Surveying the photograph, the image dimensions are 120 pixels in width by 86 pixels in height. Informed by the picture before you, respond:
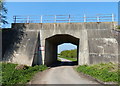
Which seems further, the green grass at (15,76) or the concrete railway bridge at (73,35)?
the concrete railway bridge at (73,35)

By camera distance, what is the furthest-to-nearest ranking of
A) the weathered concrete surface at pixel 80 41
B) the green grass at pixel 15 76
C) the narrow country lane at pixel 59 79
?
the weathered concrete surface at pixel 80 41 → the narrow country lane at pixel 59 79 → the green grass at pixel 15 76

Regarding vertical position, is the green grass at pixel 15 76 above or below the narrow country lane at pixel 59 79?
above

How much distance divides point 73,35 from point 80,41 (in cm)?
119

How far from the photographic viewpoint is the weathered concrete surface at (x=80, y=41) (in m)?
15.0

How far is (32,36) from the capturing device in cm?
1689

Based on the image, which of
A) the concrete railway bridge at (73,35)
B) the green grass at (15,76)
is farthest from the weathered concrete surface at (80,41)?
the green grass at (15,76)

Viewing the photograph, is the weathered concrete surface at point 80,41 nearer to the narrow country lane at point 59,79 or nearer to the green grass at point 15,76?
the green grass at point 15,76

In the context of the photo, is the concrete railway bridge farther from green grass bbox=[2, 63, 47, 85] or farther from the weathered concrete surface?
green grass bbox=[2, 63, 47, 85]

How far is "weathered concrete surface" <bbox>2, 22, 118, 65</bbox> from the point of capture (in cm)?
1498

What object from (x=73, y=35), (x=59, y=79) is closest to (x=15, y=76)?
(x=59, y=79)

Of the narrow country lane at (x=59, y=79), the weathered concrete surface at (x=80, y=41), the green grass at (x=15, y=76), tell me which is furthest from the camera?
the weathered concrete surface at (x=80, y=41)

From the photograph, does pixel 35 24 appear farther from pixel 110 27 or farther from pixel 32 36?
pixel 110 27

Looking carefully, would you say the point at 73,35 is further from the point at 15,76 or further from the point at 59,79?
the point at 15,76

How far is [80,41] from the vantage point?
16.9 meters
